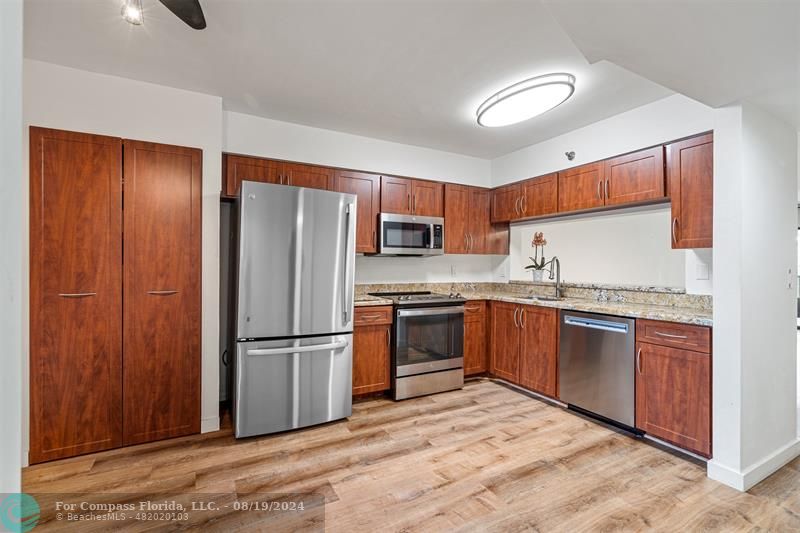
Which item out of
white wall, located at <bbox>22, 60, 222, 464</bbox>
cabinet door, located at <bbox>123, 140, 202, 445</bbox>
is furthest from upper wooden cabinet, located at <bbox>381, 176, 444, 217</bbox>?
cabinet door, located at <bbox>123, 140, 202, 445</bbox>

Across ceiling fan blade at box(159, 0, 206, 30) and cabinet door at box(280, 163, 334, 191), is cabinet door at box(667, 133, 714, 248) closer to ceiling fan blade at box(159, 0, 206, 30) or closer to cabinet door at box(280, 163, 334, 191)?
cabinet door at box(280, 163, 334, 191)

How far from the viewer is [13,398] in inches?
13.4

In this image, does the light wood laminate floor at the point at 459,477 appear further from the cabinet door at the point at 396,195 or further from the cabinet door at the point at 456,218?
the cabinet door at the point at 396,195

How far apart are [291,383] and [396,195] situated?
2100 millimetres

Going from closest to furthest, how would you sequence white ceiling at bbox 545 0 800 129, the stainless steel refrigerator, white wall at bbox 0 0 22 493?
white wall at bbox 0 0 22 493, white ceiling at bbox 545 0 800 129, the stainless steel refrigerator

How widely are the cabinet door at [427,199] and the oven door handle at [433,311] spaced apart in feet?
3.43

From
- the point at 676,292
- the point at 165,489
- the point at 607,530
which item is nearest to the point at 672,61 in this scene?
the point at 676,292

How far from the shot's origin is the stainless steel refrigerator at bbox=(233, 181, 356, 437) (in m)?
2.70

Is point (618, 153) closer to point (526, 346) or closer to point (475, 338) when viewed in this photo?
point (526, 346)

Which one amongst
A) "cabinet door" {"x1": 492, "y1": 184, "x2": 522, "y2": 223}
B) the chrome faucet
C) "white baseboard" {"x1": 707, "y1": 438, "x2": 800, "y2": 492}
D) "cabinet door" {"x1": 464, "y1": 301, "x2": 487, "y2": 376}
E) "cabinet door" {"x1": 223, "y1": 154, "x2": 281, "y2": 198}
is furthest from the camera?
"cabinet door" {"x1": 492, "y1": 184, "x2": 522, "y2": 223}

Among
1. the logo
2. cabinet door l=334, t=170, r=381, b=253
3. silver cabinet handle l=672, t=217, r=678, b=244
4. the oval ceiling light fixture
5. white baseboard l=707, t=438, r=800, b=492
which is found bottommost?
white baseboard l=707, t=438, r=800, b=492

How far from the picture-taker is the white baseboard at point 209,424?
2803 millimetres

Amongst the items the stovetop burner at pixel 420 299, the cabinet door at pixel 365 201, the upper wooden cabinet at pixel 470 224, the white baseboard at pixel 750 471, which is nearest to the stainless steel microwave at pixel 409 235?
the cabinet door at pixel 365 201

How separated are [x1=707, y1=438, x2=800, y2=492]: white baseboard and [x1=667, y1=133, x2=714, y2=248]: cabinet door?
4.46 feet
